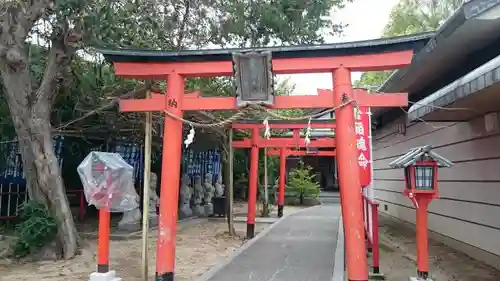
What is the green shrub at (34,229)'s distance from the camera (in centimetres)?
903

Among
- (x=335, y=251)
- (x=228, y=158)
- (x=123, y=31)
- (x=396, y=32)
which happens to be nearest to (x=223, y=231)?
(x=228, y=158)

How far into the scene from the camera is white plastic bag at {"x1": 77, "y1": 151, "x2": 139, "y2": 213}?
21.2ft

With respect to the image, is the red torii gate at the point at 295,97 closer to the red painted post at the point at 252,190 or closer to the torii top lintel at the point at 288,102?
the torii top lintel at the point at 288,102

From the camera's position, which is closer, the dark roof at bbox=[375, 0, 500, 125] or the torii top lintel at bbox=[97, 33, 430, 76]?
the dark roof at bbox=[375, 0, 500, 125]

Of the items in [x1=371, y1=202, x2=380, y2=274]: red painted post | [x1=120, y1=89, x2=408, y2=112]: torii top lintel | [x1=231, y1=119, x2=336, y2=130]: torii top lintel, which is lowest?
[x1=371, y1=202, x2=380, y2=274]: red painted post

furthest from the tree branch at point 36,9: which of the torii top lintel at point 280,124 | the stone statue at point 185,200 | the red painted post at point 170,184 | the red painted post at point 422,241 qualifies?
the stone statue at point 185,200

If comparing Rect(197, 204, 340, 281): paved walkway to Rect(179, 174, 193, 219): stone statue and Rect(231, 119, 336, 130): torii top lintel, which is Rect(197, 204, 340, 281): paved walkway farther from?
Rect(179, 174, 193, 219): stone statue

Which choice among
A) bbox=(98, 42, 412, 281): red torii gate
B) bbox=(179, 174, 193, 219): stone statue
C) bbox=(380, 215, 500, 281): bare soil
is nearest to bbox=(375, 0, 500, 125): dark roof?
bbox=(98, 42, 412, 281): red torii gate

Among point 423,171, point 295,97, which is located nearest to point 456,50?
point 423,171

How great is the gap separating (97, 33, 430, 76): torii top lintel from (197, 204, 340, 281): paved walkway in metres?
3.29

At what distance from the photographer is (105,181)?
21.5 feet

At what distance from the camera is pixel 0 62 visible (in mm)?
8711

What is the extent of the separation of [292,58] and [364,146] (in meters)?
3.29

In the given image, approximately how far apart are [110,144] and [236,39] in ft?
17.9
